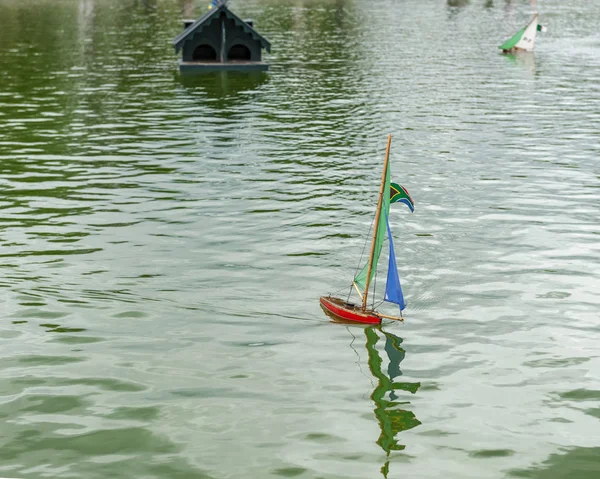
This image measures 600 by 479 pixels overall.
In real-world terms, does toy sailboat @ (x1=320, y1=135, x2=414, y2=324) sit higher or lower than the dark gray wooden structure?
lower

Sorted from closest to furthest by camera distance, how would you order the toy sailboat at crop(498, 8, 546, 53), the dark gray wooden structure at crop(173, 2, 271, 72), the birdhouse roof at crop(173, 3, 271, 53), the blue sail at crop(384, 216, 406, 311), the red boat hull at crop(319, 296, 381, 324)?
the blue sail at crop(384, 216, 406, 311) → the red boat hull at crop(319, 296, 381, 324) → the birdhouse roof at crop(173, 3, 271, 53) → the dark gray wooden structure at crop(173, 2, 271, 72) → the toy sailboat at crop(498, 8, 546, 53)

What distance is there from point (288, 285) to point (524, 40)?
55366mm

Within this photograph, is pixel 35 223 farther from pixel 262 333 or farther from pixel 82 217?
pixel 262 333

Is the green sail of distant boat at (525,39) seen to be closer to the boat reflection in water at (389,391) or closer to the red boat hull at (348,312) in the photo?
the red boat hull at (348,312)

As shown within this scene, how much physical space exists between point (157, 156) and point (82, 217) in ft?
30.5

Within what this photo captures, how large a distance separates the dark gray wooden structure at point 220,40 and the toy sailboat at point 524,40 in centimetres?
2289

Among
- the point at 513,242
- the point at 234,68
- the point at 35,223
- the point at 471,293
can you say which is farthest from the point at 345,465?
the point at 234,68

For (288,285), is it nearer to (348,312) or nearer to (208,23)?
(348,312)

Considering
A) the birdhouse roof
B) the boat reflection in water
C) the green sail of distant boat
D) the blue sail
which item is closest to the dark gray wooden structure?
the birdhouse roof

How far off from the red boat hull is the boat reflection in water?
0.28 metres

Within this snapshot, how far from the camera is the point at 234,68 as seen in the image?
60.1 metres

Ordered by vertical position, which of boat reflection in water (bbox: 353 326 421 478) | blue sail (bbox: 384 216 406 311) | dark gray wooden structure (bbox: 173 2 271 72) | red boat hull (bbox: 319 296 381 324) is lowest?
boat reflection in water (bbox: 353 326 421 478)

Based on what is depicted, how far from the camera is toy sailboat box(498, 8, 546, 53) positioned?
234 feet

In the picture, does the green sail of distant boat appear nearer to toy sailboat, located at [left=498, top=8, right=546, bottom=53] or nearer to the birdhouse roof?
toy sailboat, located at [left=498, top=8, right=546, bottom=53]
